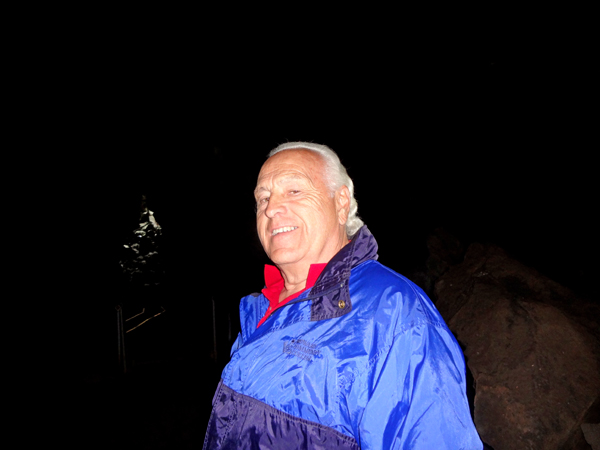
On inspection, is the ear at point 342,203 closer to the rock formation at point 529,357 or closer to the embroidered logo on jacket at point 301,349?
the embroidered logo on jacket at point 301,349

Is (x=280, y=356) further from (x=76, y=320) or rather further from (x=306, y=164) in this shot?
(x=76, y=320)

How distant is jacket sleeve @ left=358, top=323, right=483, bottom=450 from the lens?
0.84 meters

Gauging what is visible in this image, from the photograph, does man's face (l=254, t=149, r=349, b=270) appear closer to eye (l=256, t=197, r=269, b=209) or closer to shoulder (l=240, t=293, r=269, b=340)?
eye (l=256, t=197, r=269, b=209)

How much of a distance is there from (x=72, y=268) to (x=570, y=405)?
871cm

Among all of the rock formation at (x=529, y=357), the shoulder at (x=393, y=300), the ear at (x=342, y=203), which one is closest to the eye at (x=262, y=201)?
the ear at (x=342, y=203)

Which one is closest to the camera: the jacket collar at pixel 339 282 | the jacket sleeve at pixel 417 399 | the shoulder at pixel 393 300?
the jacket sleeve at pixel 417 399

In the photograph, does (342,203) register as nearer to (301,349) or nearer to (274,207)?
(274,207)

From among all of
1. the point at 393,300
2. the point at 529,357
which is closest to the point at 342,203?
the point at 393,300

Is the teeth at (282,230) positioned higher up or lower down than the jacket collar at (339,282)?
higher up

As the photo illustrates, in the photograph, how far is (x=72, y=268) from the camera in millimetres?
6840

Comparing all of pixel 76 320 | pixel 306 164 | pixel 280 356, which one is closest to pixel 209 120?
pixel 76 320

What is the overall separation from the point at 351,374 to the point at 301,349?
0.18 meters

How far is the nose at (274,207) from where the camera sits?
1483mm

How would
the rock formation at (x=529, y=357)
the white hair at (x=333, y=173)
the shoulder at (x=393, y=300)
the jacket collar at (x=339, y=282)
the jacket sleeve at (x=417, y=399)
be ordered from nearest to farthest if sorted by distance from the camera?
the jacket sleeve at (x=417, y=399) < the shoulder at (x=393, y=300) < the jacket collar at (x=339, y=282) < the white hair at (x=333, y=173) < the rock formation at (x=529, y=357)
